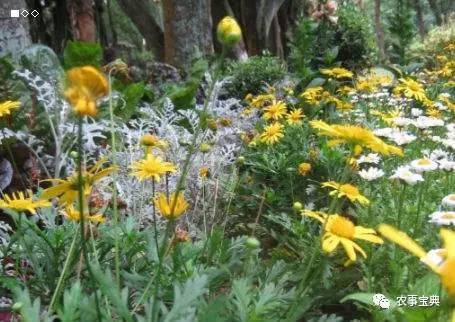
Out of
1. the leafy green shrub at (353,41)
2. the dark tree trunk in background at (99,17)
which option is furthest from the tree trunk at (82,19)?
the leafy green shrub at (353,41)

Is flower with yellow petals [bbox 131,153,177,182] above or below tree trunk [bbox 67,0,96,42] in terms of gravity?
below

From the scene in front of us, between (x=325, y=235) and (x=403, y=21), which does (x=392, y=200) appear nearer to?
(x=325, y=235)

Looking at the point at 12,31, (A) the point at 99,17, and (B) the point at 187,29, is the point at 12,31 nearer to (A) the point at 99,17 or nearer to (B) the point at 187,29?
(B) the point at 187,29

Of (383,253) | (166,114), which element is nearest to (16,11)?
(166,114)

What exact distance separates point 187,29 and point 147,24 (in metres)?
3.28

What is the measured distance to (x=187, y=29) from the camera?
6.40m

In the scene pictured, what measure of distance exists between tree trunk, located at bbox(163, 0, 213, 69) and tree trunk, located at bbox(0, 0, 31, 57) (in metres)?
2.59

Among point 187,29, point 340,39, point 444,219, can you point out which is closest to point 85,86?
point 444,219

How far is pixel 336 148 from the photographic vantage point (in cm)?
259

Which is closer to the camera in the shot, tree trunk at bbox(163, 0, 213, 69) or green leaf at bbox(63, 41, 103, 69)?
green leaf at bbox(63, 41, 103, 69)

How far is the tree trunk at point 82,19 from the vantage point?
6930mm

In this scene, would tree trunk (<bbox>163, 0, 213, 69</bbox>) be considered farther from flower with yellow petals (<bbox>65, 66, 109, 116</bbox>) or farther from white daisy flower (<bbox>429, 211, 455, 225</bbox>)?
flower with yellow petals (<bbox>65, 66, 109, 116</bbox>)

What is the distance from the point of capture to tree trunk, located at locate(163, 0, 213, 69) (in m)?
6.37

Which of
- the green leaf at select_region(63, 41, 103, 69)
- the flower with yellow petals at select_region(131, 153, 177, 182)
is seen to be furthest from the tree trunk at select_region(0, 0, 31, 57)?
the flower with yellow petals at select_region(131, 153, 177, 182)
